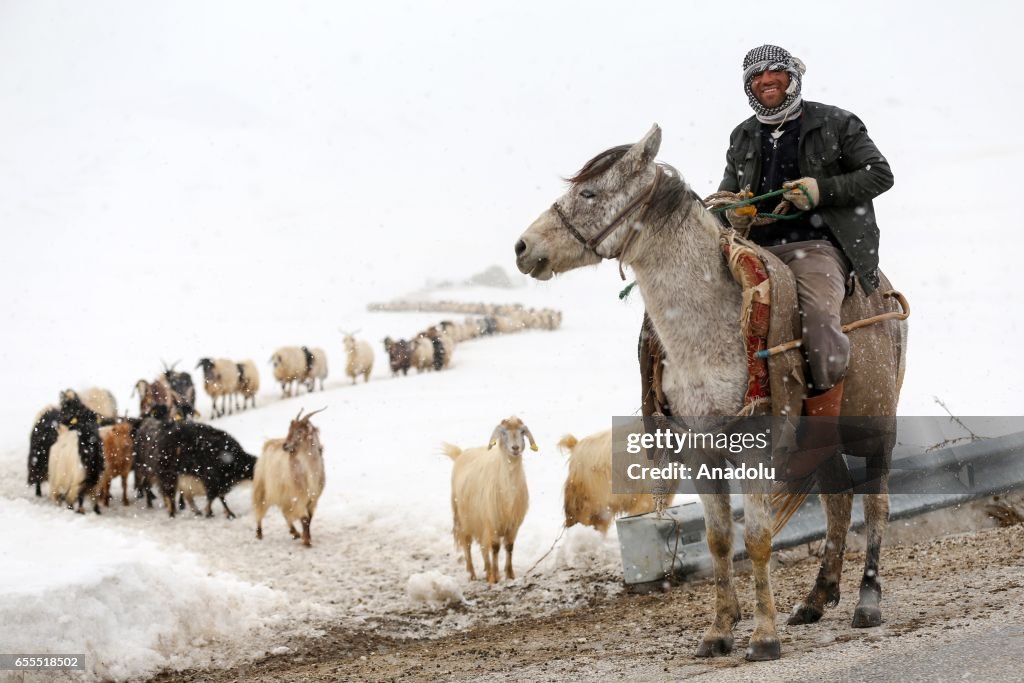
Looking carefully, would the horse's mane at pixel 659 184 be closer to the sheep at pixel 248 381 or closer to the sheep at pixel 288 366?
the sheep at pixel 248 381

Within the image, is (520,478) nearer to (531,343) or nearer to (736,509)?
(736,509)

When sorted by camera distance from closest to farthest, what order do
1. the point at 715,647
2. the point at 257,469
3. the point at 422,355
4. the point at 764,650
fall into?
the point at 764,650 < the point at 715,647 < the point at 257,469 < the point at 422,355

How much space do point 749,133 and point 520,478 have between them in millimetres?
5028

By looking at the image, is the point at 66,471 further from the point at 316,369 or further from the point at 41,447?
the point at 316,369

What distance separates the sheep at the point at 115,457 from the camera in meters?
14.0

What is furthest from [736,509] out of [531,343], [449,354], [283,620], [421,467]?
[531,343]

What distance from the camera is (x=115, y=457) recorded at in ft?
46.5

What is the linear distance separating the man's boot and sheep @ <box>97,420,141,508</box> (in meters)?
11.7

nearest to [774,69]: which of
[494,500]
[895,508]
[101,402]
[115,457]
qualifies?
[895,508]

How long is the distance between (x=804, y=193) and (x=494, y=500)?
520 cm

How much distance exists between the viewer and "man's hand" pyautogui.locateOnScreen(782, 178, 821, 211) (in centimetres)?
500

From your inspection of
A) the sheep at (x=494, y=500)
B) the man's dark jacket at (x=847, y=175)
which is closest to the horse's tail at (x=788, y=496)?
the man's dark jacket at (x=847, y=175)

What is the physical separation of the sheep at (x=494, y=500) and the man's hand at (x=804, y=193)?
4.83 m

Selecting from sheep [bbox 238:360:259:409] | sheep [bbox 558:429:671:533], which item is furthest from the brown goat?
sheep [bbox 238:360:259:409]
